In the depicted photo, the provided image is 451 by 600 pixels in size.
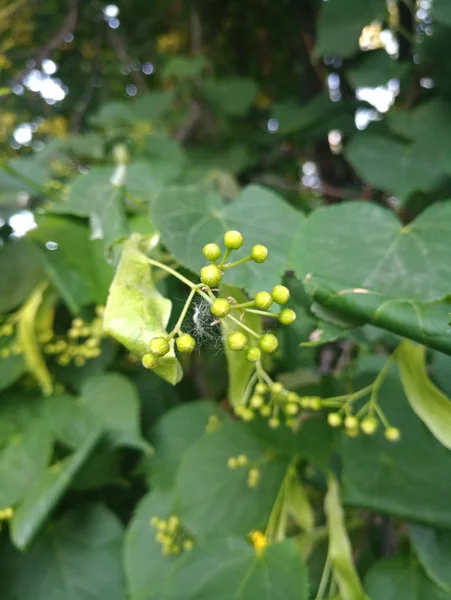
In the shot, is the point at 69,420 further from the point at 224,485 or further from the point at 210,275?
the point at 210,275

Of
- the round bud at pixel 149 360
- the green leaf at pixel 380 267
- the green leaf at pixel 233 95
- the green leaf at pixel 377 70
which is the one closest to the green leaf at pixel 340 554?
the green leaf at pixel 380 267

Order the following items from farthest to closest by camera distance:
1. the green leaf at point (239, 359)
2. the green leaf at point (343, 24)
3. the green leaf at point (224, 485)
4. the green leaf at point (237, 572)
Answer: the green leaf at point (343, 24), the green leaf at point (224, 485), the green leaf at point (237, 572), the green leaf at point (239, 359)

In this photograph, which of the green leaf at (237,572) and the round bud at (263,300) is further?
the green leaf at (237,572)

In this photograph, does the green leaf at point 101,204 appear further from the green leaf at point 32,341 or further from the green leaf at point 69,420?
Result: the green leaf at point 69,420

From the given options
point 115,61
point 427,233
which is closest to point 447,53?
point 427,233

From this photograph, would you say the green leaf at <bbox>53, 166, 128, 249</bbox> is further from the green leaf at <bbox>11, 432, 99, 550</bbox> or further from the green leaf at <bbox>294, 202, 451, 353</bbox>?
the green leaf at <bbox>11, 432, 99, 550</bbox>

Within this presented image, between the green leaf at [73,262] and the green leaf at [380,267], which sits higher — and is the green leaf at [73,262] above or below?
below
